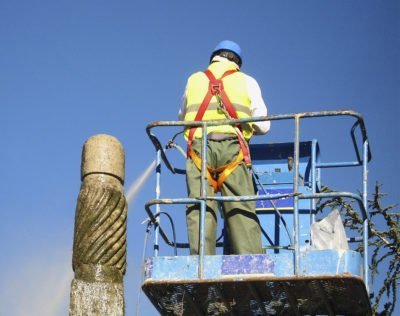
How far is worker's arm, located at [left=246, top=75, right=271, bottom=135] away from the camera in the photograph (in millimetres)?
11438

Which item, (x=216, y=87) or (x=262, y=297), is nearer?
(x=262, y=297)

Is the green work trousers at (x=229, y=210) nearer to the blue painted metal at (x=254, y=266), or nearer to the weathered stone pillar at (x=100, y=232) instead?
the blue painted metal at (x=254, y=266)

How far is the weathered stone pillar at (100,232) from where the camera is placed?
8.30 m

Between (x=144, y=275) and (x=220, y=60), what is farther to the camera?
(x=220, y=60)

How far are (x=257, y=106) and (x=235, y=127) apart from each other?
14.4 inches

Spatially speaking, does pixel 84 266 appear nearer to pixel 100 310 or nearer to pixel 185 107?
pixel 100 310

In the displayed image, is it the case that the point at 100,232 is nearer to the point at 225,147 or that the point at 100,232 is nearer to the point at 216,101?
the point at 225,147

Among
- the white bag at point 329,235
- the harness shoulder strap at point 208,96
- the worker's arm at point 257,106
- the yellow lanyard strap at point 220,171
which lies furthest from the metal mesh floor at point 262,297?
the worker's arm at point 257,106

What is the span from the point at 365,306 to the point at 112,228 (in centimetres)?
350

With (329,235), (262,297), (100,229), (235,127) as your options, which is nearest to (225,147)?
(235,127)

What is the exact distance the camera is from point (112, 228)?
8.59 m

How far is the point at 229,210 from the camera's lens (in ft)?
36.2

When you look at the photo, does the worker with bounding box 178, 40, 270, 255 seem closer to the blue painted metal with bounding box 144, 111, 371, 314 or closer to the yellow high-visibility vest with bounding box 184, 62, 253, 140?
the yellow high-visibility vest with bounding box 184, 62, 253, 140

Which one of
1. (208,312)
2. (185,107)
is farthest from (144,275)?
(185,107)
